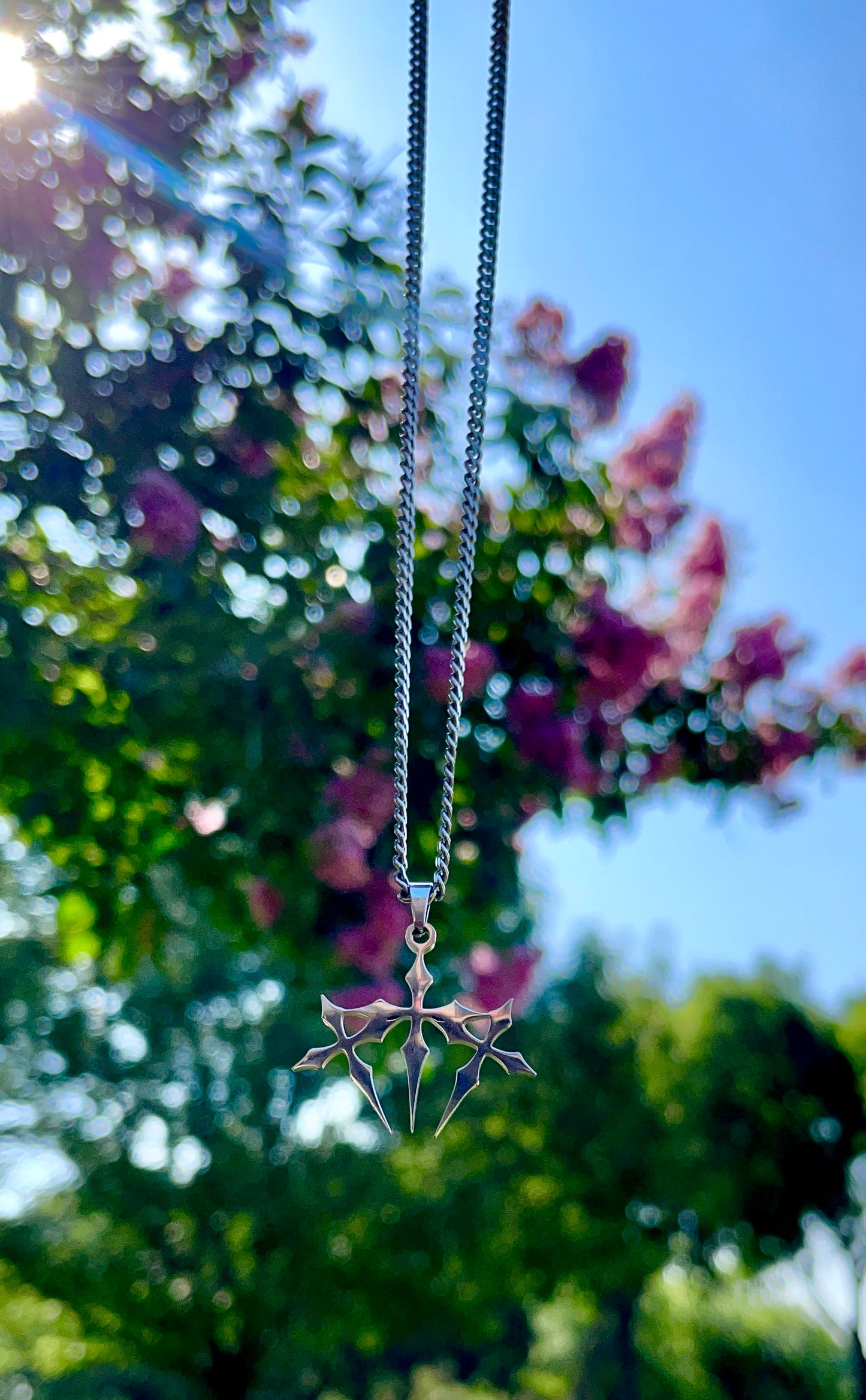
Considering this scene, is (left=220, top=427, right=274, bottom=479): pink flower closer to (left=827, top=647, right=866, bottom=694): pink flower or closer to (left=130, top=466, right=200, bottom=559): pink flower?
(left=130, top=466, right=200, bottom=559): pink flower

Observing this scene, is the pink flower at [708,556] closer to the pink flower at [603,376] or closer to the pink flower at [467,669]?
the pink flower at [603,376]

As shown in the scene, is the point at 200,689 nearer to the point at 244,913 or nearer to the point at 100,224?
the point at 244,913

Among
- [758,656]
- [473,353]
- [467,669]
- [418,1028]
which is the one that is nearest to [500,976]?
[467,669]

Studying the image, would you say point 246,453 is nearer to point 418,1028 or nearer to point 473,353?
point 473,353

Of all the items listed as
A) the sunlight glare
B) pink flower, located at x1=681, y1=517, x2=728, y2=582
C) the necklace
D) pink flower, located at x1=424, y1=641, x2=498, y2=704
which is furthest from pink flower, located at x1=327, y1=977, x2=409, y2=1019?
the sunlight glare

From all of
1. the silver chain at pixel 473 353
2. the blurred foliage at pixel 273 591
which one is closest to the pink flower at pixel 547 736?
the blurred foliage at pixel 273 591

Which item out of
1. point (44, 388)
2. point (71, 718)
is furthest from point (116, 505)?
point (71, 718)

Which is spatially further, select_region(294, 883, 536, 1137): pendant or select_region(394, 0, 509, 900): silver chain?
select_region(394, 0, 509, 900): silver chain
